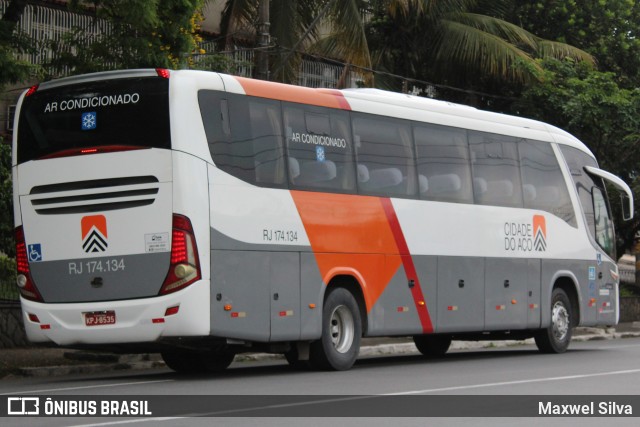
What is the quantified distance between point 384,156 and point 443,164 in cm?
149

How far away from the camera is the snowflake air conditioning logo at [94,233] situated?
46.4 feet

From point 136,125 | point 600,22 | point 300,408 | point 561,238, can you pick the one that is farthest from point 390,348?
point 600,22

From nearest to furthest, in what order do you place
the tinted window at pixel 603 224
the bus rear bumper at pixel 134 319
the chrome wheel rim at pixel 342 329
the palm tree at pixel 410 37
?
the bus rear bumper at pixel 134 319
the chrome wheel rim at pixel 342 329
the tinted window at pixel 603 224
the palm tree at pixel 410 37

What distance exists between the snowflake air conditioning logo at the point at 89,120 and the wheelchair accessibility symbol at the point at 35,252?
1.53 metres

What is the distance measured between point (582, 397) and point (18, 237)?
702 cm

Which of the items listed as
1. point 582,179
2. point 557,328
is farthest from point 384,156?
point 582,179

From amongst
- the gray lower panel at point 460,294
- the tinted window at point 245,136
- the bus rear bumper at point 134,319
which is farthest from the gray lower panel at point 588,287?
the bus rear bumper at point 134,319

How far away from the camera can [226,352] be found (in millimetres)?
16609

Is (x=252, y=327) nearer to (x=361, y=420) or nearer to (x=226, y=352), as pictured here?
(x=226, y=352)

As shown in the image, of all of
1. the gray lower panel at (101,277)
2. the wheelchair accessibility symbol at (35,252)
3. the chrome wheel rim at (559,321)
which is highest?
the wheelchair accessibility symbol at (35,252)

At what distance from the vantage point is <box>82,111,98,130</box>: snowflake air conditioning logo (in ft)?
47.1

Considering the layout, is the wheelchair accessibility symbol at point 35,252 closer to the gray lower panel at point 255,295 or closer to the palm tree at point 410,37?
the gray lower panel at point 255,295

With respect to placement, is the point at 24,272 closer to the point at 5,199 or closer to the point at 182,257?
the point at 182,257

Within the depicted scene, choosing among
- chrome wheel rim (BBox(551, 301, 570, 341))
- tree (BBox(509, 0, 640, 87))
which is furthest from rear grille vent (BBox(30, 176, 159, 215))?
tree (BBox(509, 0, 640, 87))
